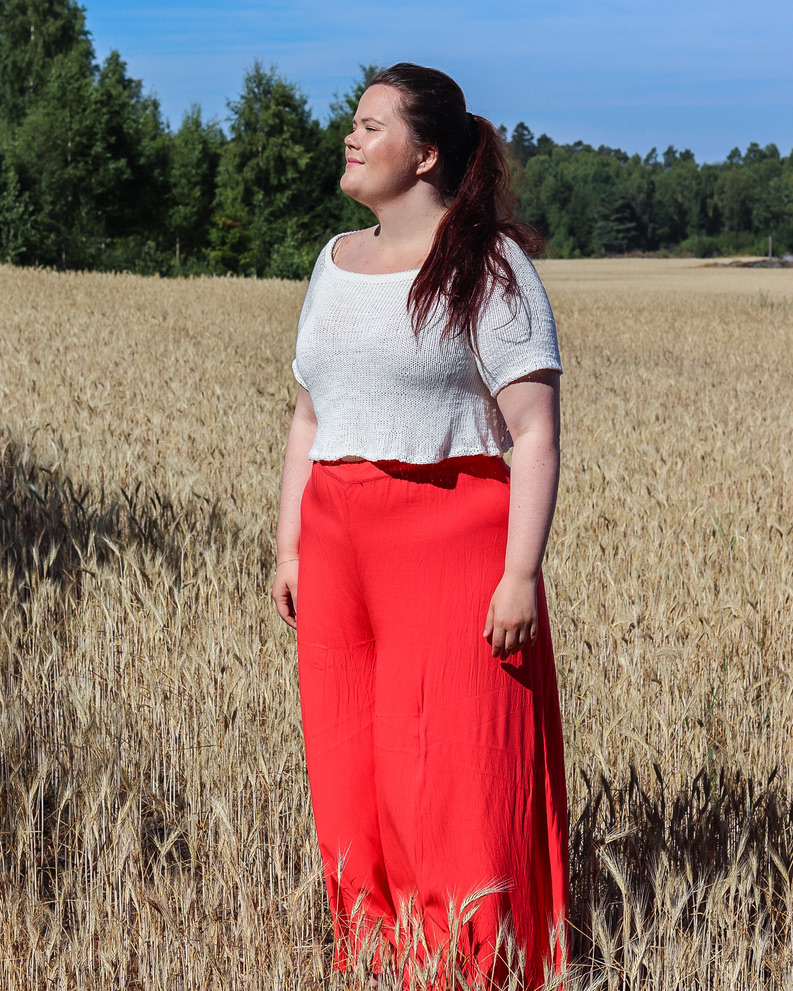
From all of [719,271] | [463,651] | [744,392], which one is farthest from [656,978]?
[719,271]

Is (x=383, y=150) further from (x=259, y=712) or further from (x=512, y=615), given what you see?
(x=259, y=712)

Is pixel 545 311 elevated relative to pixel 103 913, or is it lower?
elevated

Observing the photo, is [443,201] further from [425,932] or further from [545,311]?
[425,932]

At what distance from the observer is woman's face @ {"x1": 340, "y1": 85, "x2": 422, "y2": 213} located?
1734 mm

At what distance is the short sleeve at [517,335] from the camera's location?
165cm

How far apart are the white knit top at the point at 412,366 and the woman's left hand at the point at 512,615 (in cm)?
24

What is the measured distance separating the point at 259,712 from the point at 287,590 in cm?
91

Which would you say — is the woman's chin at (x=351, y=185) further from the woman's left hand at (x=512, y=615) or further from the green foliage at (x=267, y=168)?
the green foliage at (x=267, y=168)

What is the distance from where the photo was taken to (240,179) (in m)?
47.4

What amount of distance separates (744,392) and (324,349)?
9.32 meters

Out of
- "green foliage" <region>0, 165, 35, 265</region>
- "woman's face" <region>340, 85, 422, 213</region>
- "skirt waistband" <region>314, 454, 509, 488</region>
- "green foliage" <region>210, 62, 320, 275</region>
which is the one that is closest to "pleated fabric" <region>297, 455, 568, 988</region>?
"skirt waistband" <region>314, 454, 509, 488</region>

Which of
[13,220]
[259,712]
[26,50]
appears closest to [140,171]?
[13,220]

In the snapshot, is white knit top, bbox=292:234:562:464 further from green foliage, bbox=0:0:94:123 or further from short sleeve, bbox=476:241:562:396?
green foliage, bbox=0:0:94:123

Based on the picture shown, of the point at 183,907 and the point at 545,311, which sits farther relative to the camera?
the point at 183,907
